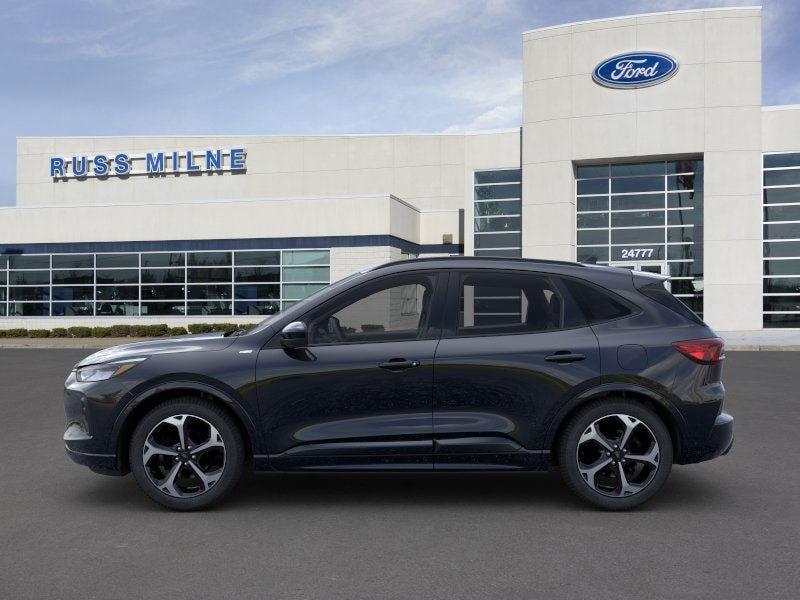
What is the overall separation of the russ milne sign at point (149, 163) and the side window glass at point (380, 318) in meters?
36.8

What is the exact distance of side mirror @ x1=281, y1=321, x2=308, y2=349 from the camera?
17.8ft

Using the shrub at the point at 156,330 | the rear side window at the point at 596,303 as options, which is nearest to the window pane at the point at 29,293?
the shrub at the point at 156,330

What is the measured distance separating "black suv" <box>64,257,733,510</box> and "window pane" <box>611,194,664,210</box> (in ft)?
94.2

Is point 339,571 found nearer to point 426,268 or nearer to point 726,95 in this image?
point 426,268

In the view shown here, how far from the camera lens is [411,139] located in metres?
39.6

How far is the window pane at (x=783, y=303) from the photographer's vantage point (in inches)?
1240

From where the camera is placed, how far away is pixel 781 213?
3181 cm

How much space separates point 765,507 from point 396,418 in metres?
2.63

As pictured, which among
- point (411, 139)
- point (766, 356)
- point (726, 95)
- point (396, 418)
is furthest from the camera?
point (411, 139)

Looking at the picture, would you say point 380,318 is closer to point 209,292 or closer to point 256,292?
point 256,292

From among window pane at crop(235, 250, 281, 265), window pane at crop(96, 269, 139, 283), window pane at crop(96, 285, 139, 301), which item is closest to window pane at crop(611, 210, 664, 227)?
window pane at crop(235, 250, 281, 265)

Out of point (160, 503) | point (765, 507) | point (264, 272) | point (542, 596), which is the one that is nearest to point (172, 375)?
point (160, 503)

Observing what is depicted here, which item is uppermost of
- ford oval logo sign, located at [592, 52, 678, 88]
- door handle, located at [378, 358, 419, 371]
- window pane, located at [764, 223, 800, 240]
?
ford oval logo sign, located at [592, 52, 678, 88]

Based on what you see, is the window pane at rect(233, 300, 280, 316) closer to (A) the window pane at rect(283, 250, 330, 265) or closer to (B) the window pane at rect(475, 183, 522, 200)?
(A) the window pane at rect(283, 250, 330, 265)
